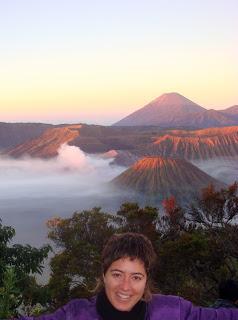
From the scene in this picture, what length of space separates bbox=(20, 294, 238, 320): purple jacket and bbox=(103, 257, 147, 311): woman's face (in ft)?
0.35

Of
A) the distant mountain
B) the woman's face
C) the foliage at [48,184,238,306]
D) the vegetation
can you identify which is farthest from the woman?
the distant mountain

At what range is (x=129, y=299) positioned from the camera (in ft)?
7.61

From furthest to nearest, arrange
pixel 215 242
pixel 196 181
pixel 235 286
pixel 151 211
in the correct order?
pixel 196 181 → pixel 151 211 → pixel 215 242 → pixel 235 286

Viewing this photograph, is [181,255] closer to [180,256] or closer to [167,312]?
[180,256]

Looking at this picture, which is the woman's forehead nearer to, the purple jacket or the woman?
the woman

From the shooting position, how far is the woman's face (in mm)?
2312

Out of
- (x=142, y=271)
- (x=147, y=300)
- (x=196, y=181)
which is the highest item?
(x=142, y=271)

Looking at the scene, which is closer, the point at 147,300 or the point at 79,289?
the point at 147,300

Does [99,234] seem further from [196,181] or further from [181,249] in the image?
[196,181]

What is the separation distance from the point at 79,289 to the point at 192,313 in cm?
1795

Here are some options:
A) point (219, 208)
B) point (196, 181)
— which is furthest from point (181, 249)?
point (196, 181)

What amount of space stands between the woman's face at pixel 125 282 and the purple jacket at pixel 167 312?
0.35ft

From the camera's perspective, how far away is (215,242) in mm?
18438

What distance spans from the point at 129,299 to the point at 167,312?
21 cm
